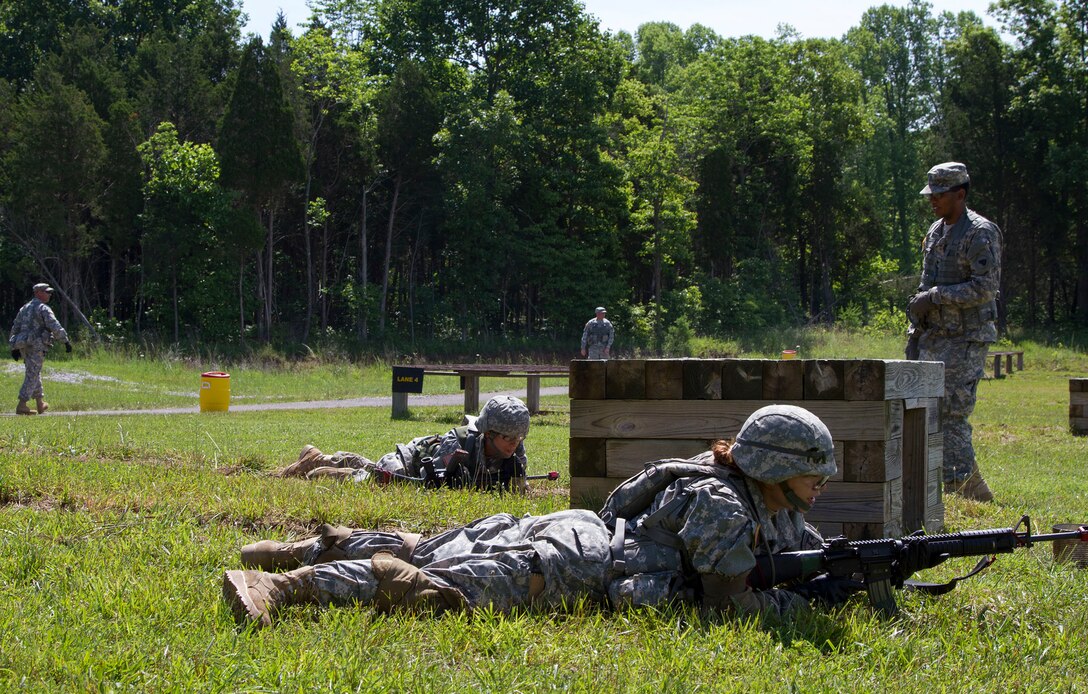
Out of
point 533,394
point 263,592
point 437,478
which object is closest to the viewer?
point 263,592

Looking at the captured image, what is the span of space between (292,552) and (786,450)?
2430 millimetres

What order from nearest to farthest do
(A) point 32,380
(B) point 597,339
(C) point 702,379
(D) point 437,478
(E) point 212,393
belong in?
(C) point 702,379 → (D) point 437,478 → (A) point 32,380 → (E) point 212,393 → (B) point 597,339

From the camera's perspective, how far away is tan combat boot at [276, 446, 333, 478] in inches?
361

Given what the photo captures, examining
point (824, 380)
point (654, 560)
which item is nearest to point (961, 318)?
point (824, 380)

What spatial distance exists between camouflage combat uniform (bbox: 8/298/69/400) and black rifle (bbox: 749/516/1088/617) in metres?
16.0

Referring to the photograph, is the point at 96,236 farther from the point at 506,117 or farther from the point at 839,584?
the point at 839,584

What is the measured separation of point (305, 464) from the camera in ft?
30.4

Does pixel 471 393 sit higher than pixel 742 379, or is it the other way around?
pixel 742 379

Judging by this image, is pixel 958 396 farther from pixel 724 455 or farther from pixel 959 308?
pixel 724 455

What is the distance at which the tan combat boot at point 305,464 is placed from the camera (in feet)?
30.1

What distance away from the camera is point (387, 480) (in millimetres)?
8453

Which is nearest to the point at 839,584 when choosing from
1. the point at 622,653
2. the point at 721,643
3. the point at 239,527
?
the point at 721,643

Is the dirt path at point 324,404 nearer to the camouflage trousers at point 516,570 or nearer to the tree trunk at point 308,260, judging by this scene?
the camouflage trousers at point 516,570

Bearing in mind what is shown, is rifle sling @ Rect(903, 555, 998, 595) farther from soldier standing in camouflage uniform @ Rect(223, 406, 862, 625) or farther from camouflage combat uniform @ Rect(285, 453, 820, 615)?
camouflage combat uniform @ Rect(285, 453, 820, 615)
